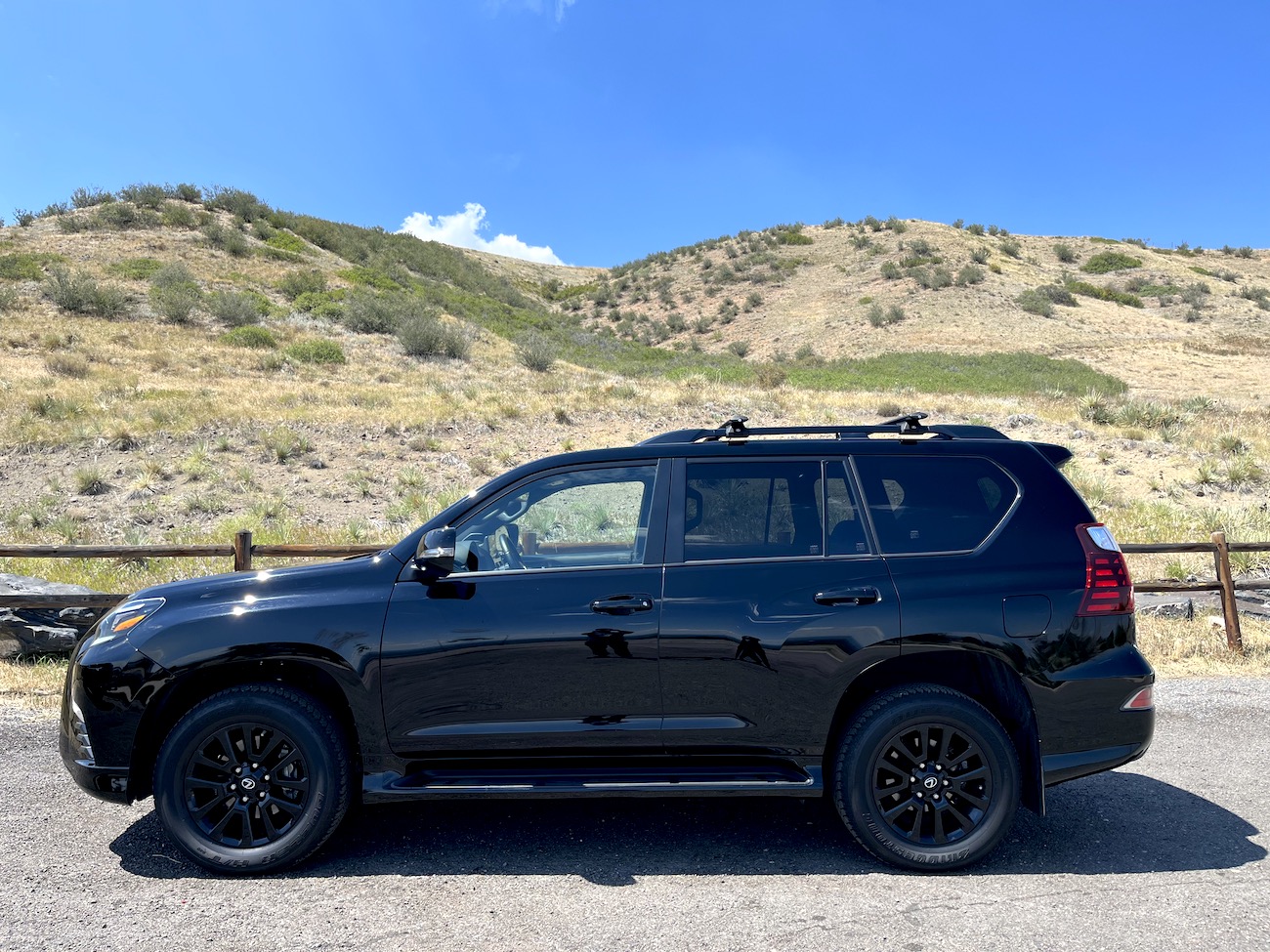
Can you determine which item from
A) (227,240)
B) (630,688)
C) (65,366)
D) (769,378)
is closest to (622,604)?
(630,688)

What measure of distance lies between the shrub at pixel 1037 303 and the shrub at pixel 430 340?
32.1m

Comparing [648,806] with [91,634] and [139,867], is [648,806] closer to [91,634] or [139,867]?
[139,867]

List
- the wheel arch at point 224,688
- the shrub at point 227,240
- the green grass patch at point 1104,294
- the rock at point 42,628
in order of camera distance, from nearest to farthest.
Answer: the wheel arch at point 224,688, the rock at point 42,628, the shrub at point 227,240, the green grass patch at point 1104,294

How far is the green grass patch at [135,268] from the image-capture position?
→ 3388 cm

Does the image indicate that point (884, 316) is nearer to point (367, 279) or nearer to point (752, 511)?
point (367, 279)

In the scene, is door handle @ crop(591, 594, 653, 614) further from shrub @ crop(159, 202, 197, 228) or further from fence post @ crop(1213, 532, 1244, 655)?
shrub @ crop(159, 202, 197, 228)

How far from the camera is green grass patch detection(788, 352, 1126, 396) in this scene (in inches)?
1222

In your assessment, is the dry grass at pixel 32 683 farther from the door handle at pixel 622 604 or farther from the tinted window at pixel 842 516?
the tinted window at pixel 842 516

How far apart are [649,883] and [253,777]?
1.82 metres

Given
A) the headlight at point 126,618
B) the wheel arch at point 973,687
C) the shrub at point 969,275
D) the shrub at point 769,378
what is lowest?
the wheel arch at point 973,687

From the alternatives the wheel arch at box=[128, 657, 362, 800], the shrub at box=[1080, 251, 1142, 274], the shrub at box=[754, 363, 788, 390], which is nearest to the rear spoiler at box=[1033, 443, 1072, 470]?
the wheel arch at box=[128, 657, 362, 800]

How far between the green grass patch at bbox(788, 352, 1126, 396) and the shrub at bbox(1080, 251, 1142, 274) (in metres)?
27.5

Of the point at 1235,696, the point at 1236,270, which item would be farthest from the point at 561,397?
the point at 1236,270

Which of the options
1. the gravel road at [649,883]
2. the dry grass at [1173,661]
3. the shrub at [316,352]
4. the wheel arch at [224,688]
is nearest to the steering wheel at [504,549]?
the wheel arch at [224,688]
